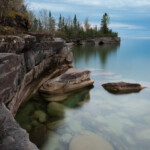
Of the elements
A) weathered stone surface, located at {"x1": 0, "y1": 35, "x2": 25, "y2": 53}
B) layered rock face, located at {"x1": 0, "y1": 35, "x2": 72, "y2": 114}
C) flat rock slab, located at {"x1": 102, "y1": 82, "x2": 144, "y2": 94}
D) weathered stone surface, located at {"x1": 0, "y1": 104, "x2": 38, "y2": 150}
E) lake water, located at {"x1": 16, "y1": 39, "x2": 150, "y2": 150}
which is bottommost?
lake water, located at {"x1": 16, "y1": 39, "x2": 150, "y2": 150}

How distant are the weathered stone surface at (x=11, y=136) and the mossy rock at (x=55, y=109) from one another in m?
3.95

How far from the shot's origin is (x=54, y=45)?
10.1 m

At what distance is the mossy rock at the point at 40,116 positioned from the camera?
6.64 m

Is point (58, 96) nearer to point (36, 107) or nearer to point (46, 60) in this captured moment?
point (36, 107)

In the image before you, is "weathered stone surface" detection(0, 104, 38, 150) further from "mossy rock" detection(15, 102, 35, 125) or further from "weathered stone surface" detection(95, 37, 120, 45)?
"weathered stone surface" detection(95, 37, 120, 45)

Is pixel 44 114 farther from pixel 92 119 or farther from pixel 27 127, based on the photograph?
pixel 92 119

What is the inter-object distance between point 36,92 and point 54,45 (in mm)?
3357

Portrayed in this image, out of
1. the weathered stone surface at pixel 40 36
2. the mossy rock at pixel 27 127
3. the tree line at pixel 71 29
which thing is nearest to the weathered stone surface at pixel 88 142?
the mossy rock at pixel 27 127

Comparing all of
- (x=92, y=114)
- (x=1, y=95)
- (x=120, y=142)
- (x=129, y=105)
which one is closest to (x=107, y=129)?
(x=120, y=142)

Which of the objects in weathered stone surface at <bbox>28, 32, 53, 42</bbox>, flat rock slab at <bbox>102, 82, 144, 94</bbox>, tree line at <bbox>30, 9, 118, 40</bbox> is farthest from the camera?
tree line at <bbox>30, 9, 118, 40</bbox>

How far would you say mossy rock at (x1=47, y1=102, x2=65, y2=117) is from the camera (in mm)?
7205

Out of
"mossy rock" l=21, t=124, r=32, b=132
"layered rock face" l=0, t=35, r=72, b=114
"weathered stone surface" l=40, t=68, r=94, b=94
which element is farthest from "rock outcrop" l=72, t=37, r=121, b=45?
"mossy rock" l=21, t=124, r=32, b=132

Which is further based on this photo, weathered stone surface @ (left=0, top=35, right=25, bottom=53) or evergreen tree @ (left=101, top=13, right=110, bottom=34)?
evergreen tree @ (left=101, top=13, right=110, bottom=34)

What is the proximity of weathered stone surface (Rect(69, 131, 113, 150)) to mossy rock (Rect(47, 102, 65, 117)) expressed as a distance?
1.87 metres
